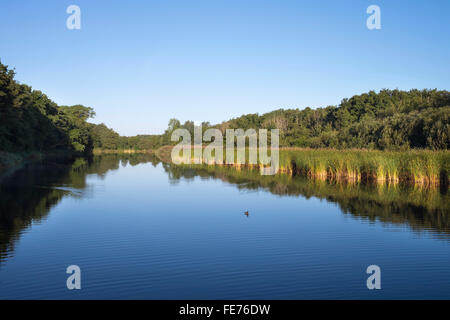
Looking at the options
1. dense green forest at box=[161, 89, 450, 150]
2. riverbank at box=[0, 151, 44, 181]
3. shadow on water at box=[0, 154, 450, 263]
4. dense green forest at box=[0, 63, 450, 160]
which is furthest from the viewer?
dense green forest at box=[0, 63, 450, 160]

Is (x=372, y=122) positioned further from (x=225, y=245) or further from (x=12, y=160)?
(x=225, y=245)

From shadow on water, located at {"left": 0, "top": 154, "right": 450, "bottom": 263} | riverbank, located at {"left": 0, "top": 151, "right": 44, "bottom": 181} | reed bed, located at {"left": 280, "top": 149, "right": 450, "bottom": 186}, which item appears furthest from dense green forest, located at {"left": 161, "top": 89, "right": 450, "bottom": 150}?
riverbank, located at {"left": 0, "top": 151, "right": 44, "bottom": 181}

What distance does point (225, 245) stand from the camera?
8.62 meters

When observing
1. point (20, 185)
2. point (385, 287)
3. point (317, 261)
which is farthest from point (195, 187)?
point (385, 287)

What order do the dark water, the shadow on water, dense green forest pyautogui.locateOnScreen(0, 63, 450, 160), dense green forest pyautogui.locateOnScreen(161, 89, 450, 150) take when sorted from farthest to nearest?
1. dense green forest pyautogui.locateOnScreen(0, 63, 450, 160)
2. dense green forest pyautogui.locateOnScreen(161, 89, 450, 150)
3. the shadow on water
4. the dark water

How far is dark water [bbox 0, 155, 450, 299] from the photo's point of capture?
239 inches

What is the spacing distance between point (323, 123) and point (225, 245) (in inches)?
2039

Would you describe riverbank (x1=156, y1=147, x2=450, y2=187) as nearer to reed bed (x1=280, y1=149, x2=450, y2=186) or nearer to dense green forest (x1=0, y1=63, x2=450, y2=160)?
reed bed (x1=280, y1=149, x2=450, y2=186)

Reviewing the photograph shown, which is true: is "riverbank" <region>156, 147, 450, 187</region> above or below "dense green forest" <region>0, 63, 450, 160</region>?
below

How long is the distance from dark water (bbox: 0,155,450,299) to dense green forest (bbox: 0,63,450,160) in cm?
1520

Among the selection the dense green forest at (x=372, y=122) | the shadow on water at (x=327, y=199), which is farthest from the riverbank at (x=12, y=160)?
the dense green forest at (x=372, y=122)

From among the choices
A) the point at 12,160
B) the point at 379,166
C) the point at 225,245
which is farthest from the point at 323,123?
the point at 225,245

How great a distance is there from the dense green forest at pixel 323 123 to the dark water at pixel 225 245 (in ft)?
49.9

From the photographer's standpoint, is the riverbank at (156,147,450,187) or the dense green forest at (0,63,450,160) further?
the dense green forest at (0,63,450,160)
